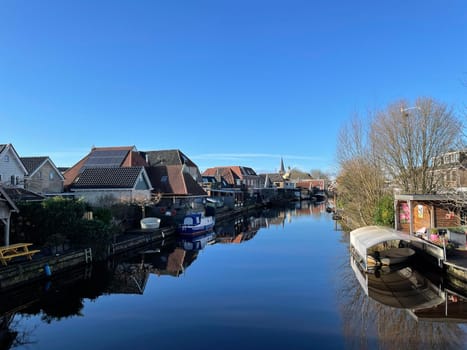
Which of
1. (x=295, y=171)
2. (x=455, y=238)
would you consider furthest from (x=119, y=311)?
(x=295, y=171)

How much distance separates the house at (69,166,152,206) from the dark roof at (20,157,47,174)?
3348 millimetres

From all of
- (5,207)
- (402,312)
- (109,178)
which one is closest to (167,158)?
→ (109,178)

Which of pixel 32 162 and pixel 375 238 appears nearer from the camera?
pixel 375 238

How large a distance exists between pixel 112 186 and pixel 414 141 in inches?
911

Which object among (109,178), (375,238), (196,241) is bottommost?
(196,241)

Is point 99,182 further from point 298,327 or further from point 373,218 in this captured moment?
point 298,327

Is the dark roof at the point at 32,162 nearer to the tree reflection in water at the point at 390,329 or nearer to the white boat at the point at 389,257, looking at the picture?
the white boat at the point at 389,257

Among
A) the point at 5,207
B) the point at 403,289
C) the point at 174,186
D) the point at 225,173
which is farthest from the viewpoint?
the point at 225,173

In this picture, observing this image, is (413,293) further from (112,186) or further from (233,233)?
(112,186)

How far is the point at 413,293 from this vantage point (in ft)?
39.9

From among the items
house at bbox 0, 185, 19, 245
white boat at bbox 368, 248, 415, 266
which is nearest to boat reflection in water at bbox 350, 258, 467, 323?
white boat at bbox 368, 248, 415, 266

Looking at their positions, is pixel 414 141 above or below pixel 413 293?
above

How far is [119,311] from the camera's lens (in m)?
11.0

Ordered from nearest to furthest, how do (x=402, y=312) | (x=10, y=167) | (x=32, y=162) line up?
(x=402, y=312) → (x=10, y=167) → (x=32, y=162)
